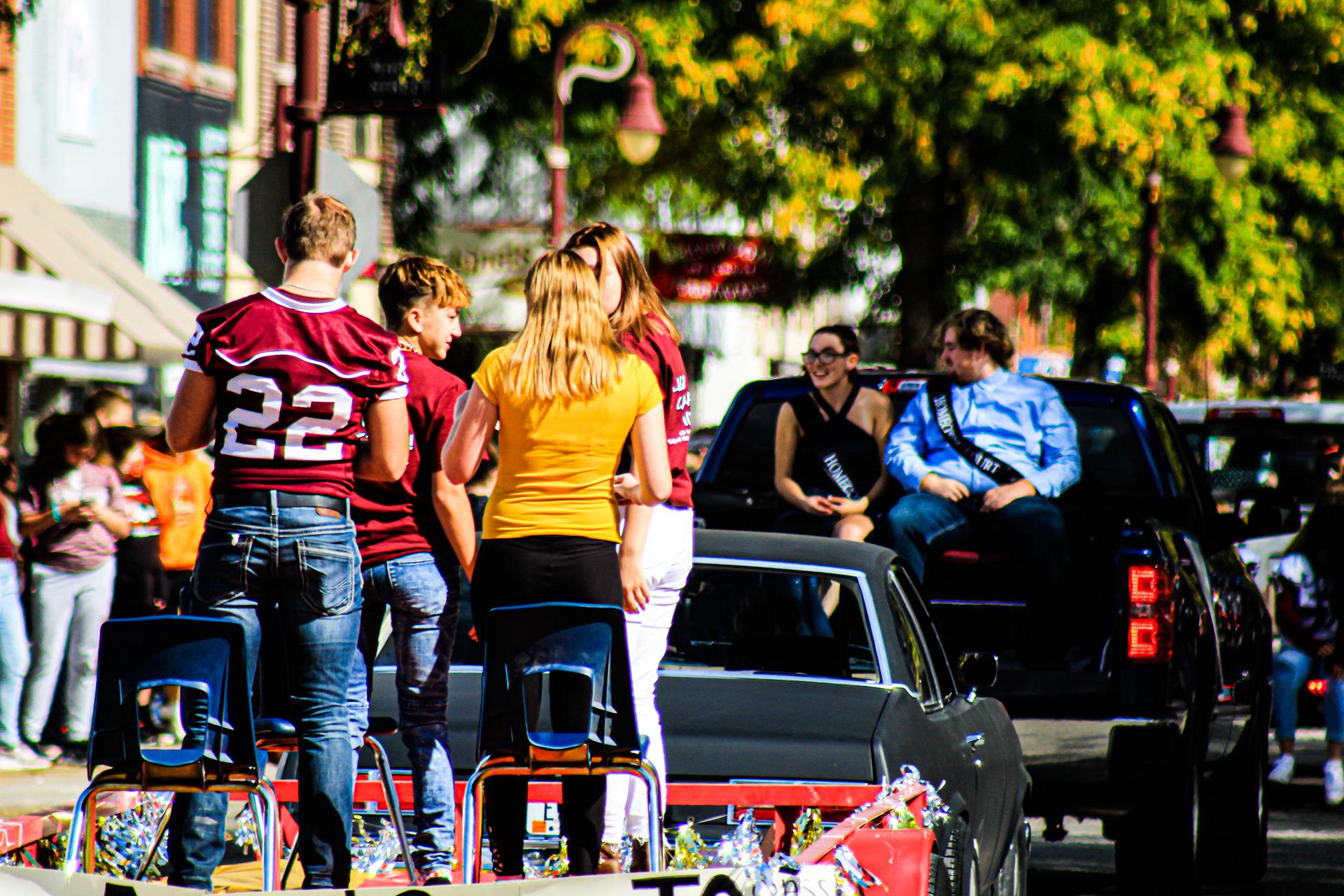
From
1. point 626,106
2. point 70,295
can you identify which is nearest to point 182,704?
point 70,295

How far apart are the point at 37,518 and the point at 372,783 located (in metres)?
6.52

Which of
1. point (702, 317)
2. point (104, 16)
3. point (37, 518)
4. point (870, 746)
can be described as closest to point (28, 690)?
point (37, 518)

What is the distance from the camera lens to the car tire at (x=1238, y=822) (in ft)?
28.6

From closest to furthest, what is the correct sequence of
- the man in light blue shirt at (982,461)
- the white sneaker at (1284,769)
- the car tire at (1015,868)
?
the car tire at (1015,868) → the man in light blue shirt at (982,461) → the white sneaker at (1284,769)

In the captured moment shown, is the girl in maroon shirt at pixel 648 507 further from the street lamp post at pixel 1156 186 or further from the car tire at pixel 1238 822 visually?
the street lamp post at pixel 1156 186

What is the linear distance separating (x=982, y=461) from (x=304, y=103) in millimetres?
4686

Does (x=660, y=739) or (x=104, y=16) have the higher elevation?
(x=104, y=16)

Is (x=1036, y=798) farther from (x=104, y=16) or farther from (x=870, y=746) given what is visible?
(x=104, y=16)

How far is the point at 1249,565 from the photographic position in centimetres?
1035

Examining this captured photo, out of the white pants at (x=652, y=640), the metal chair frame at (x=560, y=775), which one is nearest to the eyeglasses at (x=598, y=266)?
the white pants at (x=652, y=640)

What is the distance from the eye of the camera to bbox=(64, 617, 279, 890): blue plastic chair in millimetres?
4504

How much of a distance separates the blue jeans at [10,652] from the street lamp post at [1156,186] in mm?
13827

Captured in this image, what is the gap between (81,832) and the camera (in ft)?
15.1

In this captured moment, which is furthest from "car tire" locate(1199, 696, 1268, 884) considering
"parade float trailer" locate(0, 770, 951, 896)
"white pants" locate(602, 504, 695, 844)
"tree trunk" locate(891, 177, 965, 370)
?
"tree trunk" locate(891, 177, 965, 370)
